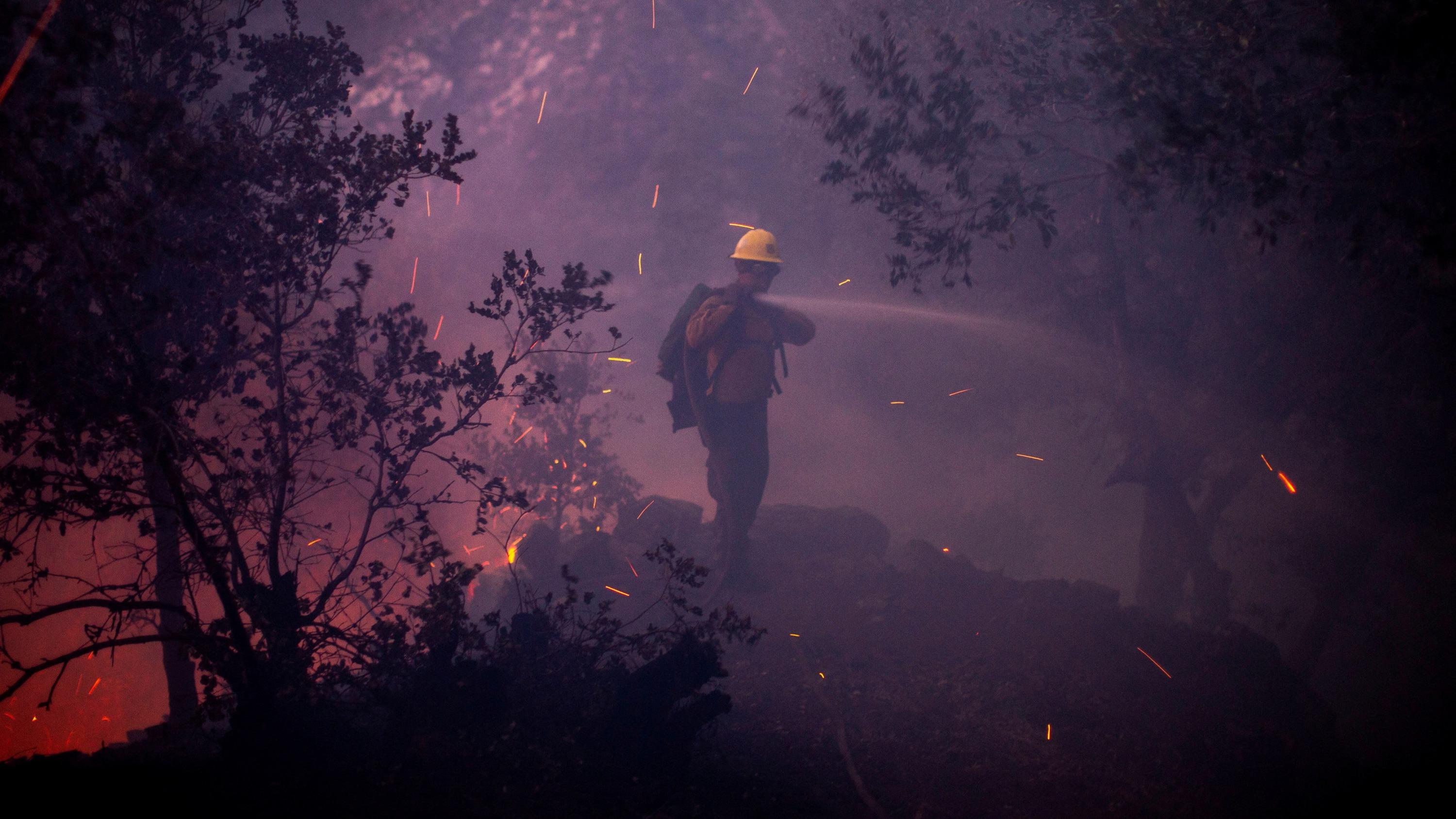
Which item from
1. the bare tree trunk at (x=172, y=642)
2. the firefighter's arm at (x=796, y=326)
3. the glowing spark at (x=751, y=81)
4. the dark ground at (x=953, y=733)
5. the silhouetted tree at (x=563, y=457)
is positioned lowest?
the dark ground at (x=953, y=733)

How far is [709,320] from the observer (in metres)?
9.45

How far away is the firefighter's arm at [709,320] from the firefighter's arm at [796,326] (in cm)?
77

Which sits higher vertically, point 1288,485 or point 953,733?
point 1288,485

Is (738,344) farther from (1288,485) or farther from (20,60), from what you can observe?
(1288,485)

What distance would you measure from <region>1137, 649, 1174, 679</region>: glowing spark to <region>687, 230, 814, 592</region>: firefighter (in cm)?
470

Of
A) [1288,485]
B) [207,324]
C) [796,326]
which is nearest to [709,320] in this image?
[796,326]

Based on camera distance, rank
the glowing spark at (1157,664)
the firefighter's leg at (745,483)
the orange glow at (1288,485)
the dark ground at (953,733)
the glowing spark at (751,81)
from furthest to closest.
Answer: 1. the glowing spark at (751,81)
2. the orange glow at (1288,485)
3. the firefighter's leg at (745,483)
4. the glowing spark at (1157,664)
5. the dark ground at (953,733)

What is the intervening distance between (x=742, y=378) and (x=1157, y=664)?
19.4 ft

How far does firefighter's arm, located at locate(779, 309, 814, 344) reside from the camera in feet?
32.8

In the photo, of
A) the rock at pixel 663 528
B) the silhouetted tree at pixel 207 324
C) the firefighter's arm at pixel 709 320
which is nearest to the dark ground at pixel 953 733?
the silhouetted tree at pixel 207 324

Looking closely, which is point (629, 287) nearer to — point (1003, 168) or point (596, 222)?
point (596, 222)

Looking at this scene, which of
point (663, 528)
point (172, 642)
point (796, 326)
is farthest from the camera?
point (663, 528)

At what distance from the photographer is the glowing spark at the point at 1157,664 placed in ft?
A: 26.9

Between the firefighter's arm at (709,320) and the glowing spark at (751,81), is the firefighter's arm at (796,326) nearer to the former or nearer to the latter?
the firefighter's arm at (709,320)
